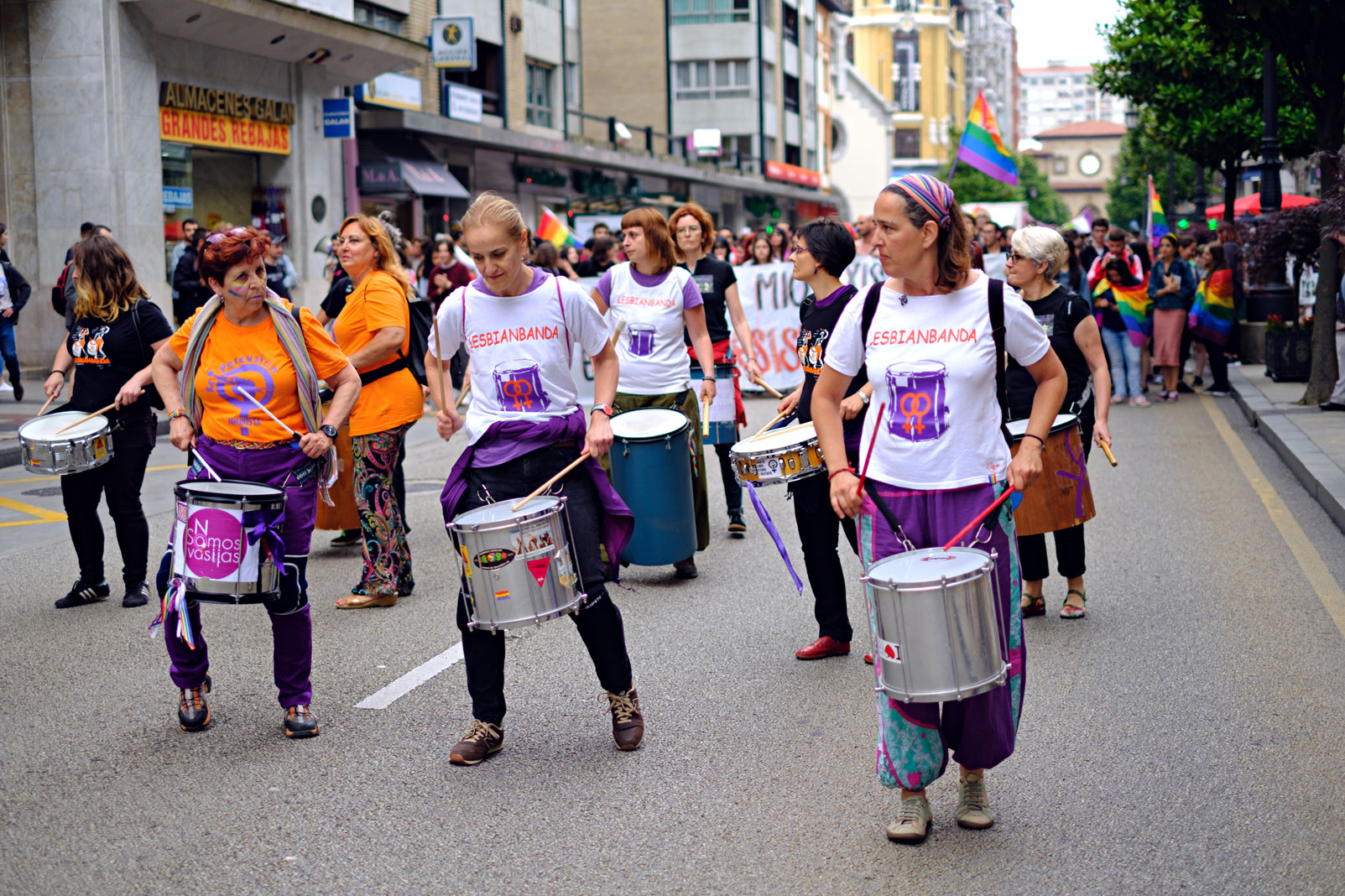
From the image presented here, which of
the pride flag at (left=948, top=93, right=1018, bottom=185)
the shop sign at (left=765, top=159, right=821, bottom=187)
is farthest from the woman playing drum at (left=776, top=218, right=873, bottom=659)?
the shop sign at (left=765, top=159, right=821, bottom=187)

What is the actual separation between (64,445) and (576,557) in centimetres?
314

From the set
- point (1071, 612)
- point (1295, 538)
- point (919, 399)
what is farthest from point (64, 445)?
point (1295, 538)

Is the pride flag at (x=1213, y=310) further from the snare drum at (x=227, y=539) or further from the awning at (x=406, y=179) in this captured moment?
the awning at (x=406, y=179)

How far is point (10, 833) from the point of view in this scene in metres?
4.29

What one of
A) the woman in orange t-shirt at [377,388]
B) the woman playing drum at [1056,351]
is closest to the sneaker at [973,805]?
the woman playing drum at [1056,351]

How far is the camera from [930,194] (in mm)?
3973

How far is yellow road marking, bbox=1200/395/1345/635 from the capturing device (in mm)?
7059

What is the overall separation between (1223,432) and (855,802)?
10394mm

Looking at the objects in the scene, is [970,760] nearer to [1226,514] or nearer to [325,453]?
[325,453]

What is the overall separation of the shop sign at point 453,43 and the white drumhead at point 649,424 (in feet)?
74.5

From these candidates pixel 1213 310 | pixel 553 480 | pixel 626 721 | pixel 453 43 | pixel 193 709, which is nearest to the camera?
pixel 553 480

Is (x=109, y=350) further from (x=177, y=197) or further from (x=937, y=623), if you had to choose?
(x=177, y=197)

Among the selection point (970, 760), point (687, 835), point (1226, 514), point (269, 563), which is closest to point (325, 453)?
point (269, 563)

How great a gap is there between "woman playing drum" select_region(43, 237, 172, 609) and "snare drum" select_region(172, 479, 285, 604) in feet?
6.76
